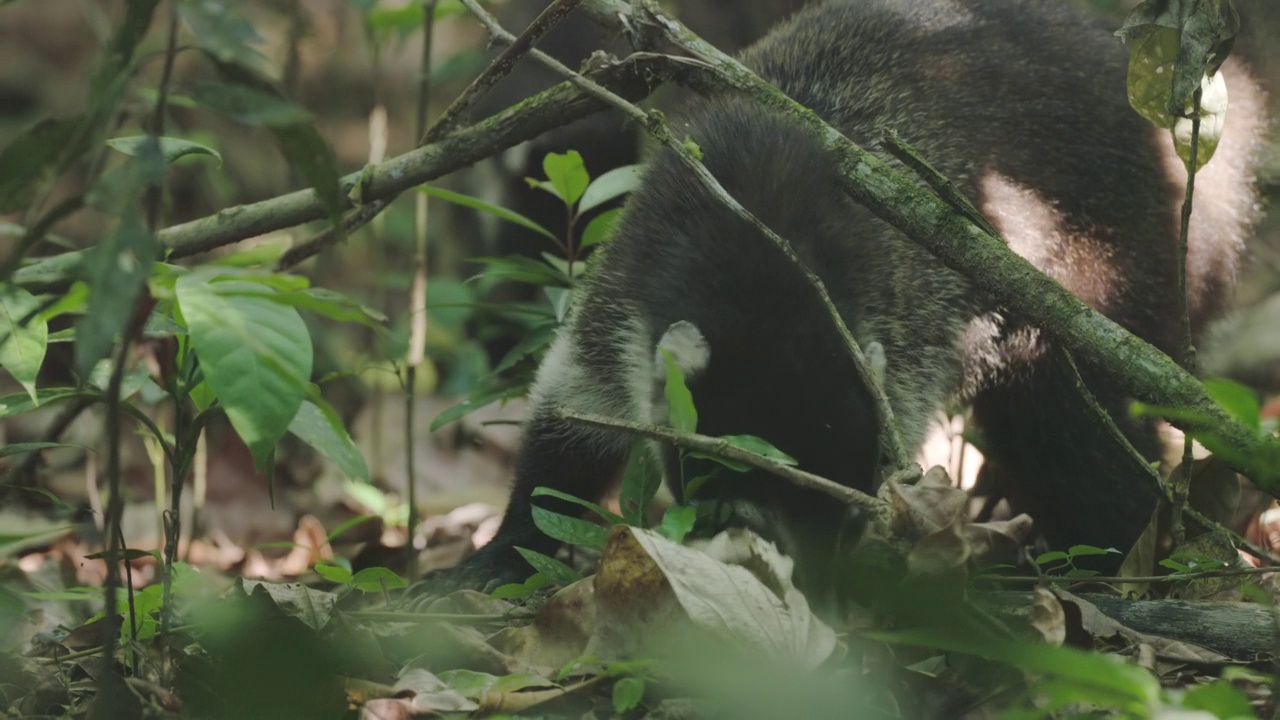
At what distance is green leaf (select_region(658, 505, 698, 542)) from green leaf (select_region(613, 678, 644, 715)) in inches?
17.6

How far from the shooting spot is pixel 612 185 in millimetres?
3863

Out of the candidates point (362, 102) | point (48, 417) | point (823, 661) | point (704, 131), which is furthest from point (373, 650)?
point (362, 102)

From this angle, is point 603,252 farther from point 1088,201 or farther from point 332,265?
point 332,265

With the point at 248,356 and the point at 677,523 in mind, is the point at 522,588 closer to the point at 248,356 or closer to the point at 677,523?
the point at 677,523

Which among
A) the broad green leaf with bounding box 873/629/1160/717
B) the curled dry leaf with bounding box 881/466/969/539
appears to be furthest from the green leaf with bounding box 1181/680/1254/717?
the curled dry leaf with bounding box 881/466/969/539

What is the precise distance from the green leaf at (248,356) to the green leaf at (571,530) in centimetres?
88

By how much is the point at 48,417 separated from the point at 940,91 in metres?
4.22

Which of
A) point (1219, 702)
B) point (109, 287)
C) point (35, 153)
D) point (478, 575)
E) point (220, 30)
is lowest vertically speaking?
point (478, 575)

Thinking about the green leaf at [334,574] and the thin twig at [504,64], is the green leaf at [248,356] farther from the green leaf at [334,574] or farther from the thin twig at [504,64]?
the thin twig at [504,64]

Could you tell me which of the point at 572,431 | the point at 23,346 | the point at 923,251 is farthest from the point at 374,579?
the point at 923,251

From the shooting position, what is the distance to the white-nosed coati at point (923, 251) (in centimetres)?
337

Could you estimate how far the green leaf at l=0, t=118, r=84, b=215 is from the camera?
1.70m

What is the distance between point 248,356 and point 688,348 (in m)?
1.37

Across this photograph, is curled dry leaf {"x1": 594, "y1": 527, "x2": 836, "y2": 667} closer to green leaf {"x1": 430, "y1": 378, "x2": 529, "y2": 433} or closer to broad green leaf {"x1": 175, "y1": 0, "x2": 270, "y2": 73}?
broad green leaf {"x1": 175, "y1": 0, "x2": 270, "y2": 73}
